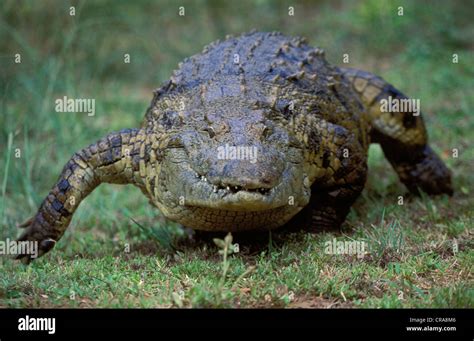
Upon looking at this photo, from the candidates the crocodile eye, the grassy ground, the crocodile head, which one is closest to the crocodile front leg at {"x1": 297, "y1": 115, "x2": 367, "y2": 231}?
the grassy ground

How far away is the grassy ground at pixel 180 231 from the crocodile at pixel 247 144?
1.11ft

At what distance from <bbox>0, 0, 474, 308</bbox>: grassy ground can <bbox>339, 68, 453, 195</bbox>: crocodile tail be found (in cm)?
23

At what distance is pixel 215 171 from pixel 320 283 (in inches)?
36.9

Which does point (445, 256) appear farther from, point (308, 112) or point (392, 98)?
point (392, 98)

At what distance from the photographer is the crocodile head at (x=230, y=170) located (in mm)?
4219

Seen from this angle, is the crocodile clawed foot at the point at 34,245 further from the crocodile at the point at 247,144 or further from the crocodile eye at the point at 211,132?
the crocodile eye at the point at 211,132

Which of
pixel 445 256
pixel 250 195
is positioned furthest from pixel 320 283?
pixel 445 256

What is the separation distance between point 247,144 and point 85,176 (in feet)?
5.28

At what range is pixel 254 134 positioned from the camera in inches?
178

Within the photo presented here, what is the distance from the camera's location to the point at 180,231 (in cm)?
601

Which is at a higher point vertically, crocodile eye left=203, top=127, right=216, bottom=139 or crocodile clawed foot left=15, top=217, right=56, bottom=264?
crocodile eye left=203, top=127, right=216, bottom=139

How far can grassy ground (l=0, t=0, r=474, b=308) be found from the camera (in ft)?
14.0

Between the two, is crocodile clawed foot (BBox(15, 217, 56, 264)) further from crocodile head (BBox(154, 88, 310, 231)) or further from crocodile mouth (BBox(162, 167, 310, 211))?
crocodile mouth (BBox(162, 167, 310, 211))

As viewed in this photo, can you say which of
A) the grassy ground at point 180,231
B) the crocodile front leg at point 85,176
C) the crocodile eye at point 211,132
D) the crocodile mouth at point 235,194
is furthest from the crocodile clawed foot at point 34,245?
the crocodile eye at point 211,132
